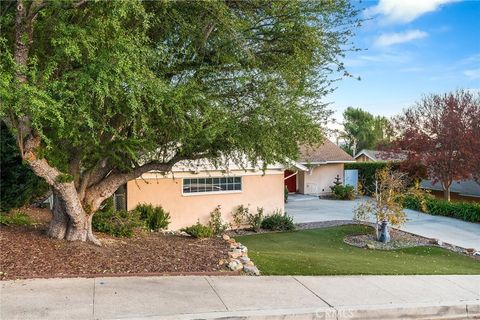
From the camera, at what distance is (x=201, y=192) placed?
53.0 feet

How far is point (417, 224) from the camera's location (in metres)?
18.7

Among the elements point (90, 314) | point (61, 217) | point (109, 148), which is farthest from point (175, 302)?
point (61, 217)

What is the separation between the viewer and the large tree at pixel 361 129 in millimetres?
52500

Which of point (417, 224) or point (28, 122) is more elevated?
point (28, 122)

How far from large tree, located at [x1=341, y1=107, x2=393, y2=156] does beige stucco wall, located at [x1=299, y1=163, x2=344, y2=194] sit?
74.3ft

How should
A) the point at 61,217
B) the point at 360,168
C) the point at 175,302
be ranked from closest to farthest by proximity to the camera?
the point at 175,302, the point at 61,217, the point at 360,168

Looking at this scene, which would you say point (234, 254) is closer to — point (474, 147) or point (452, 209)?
point (452, 209)

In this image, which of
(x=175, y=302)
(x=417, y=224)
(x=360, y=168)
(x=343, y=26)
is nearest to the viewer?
(x=175, y=302)

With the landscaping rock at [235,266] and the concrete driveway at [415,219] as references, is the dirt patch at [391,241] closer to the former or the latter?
the concrete driveway at [415,219]

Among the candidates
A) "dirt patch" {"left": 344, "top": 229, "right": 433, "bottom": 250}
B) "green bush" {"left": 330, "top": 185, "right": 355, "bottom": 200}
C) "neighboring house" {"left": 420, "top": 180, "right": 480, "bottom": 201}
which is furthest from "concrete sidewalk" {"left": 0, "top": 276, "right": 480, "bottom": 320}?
"neighboring house" {"left": 420, "top": 180, "right": 480, "bottom": 201}

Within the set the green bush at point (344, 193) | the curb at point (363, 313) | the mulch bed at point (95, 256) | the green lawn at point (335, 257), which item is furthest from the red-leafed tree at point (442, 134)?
the mulch bed at point (95, 256)

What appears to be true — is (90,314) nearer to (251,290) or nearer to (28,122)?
(251,290)

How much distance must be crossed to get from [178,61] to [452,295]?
6.47 meters

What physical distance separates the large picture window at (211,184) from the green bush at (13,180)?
5220 millimetres
